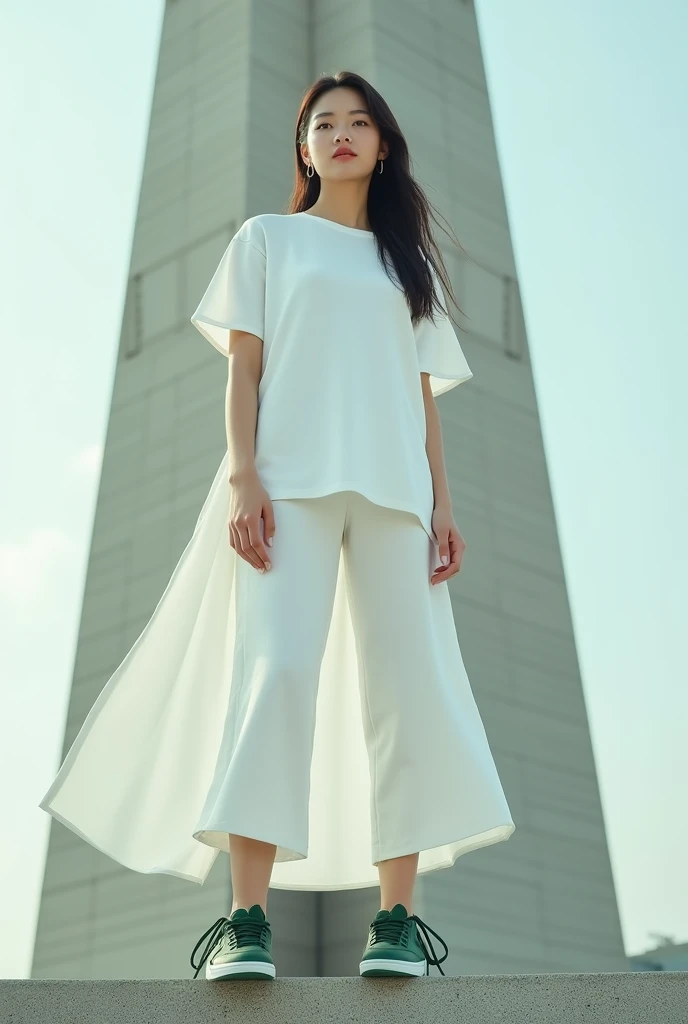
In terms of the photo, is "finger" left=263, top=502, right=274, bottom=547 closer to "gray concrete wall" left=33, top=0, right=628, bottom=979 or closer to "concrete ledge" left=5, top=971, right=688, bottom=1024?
"concrete ledge" left=5, top=971, right=688, bottom=1024

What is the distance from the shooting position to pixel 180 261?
6.89 meters

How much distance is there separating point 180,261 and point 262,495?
5227mm

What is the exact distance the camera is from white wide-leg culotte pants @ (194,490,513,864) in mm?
1747

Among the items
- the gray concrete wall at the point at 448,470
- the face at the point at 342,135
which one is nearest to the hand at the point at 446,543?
the face at the point at 342,135

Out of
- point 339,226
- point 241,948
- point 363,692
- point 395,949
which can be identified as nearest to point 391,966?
point 395,949

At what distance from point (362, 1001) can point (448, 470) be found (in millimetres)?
4906

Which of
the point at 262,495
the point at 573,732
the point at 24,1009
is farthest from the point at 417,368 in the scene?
the point at 573,732

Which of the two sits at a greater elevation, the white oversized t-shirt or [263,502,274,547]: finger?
the white oversized t-shirt

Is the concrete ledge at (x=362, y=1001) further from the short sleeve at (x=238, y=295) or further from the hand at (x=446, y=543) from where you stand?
the short sleeve at (x=238, y=295)

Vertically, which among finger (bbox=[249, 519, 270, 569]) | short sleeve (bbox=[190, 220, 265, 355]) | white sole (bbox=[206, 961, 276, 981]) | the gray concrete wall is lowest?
white sole (bbox=[206, 961, 276, 981])

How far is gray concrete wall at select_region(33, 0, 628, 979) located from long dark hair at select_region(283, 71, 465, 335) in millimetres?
3407

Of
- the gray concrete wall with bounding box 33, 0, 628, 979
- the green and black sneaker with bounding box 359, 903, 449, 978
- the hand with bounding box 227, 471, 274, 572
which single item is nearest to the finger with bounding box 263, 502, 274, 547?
the hand with bounding box 227, 471, 274, 572

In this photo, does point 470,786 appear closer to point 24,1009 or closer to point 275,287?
point 24,1009

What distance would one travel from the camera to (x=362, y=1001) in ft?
4.85
